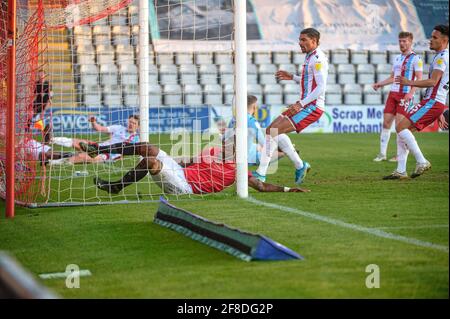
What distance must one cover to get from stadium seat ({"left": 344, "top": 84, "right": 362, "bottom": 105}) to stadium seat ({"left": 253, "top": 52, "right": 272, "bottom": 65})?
290 centimetres

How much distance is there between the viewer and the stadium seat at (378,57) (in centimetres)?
3017

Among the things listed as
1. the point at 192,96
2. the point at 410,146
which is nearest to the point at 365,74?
the point at 192,96

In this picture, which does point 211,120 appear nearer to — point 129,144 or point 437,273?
point 129,144

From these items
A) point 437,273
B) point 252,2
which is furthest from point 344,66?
point 437,273

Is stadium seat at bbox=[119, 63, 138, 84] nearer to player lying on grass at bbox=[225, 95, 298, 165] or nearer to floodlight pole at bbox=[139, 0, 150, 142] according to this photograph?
player lying on grass at bbox=[225, 95, 298, 165]

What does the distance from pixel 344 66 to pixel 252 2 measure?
4.10 meters

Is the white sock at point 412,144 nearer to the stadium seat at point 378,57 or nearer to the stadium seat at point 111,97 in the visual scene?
the stadium seat at point 111,97

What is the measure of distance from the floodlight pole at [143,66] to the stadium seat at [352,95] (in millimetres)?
18123

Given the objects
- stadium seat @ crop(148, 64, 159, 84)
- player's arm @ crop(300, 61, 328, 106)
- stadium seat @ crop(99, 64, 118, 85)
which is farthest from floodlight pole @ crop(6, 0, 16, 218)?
stadium seat @ crop(148, 64, 159, 84)

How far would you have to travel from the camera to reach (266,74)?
94.0 ft

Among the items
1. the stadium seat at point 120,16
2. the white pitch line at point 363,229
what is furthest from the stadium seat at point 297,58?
the white pitch line at point 363,229

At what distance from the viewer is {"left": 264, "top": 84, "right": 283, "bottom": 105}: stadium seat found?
28.2 meters

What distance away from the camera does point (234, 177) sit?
9484mm
